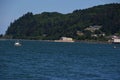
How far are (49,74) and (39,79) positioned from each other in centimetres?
434

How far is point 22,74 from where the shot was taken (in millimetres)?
41750

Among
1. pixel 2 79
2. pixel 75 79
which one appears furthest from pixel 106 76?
pixel 2 79

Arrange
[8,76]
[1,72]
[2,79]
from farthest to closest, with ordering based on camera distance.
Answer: [1,72] < [8,76] < [2,79]

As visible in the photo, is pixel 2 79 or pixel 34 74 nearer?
pixel 2 79

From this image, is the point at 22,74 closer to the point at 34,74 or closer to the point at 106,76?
the point at 34,74

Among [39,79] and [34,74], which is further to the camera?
[34,74]

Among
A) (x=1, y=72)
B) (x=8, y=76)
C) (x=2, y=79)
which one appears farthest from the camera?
(x=1, y=72)

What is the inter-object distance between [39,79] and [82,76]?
14.9ft

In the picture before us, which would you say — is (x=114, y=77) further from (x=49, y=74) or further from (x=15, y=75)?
(x=15, y=75)

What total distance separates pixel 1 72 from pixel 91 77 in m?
8.85

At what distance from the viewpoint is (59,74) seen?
42.4 metres

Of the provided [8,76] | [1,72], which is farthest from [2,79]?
[1,72]

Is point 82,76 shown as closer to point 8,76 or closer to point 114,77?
point 114,77

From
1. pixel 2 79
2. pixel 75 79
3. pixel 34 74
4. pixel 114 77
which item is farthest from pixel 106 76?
pixel 2 79
